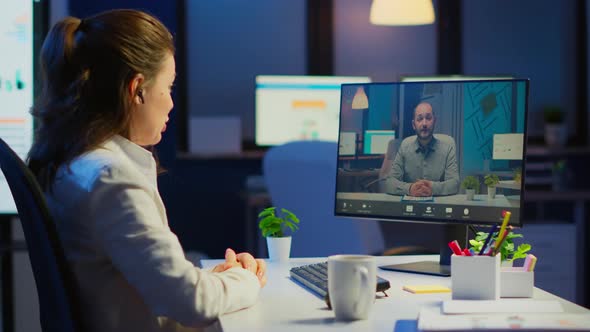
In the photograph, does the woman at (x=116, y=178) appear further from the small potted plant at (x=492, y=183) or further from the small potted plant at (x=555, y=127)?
the small potted plant at (x=555, y=127)

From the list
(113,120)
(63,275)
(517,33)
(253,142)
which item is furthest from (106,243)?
(517,33)

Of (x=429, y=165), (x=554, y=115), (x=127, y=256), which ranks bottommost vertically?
(x=127, y=256)

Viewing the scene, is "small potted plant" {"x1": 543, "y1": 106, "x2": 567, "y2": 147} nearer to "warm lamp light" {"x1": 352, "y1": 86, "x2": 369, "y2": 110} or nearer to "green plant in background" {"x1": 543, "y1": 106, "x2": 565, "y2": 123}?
"green plant in background" {"x1": 543, "y1": 106, "x2": 565, "y2": 123}

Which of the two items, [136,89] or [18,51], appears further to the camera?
[18,51]

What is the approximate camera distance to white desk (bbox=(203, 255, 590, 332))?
1.46m

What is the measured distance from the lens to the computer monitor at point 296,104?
17.2 feet

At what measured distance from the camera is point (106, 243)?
1.45m

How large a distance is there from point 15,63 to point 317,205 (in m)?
1.21

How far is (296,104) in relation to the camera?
5.25 m

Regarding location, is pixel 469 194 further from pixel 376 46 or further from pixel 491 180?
pixel 376 46

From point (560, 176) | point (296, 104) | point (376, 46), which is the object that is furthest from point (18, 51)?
point (560, 176)

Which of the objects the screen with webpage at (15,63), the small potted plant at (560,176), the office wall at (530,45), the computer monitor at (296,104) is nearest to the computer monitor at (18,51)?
the screen with webpage at (15,63)

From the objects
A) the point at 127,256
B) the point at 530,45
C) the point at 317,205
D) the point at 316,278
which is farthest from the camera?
the point at 530,45

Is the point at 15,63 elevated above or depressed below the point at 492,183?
above
